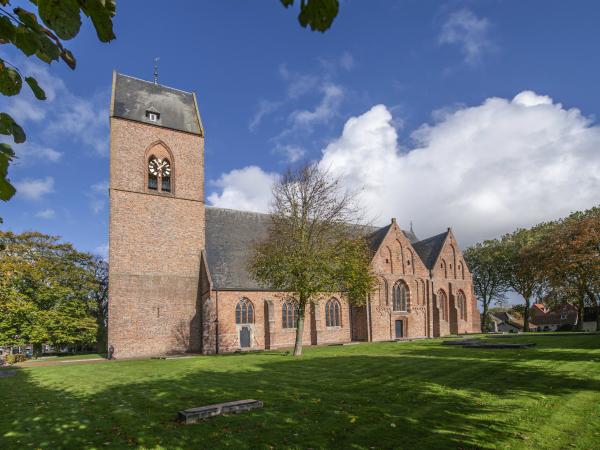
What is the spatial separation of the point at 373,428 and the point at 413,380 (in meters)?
5.96

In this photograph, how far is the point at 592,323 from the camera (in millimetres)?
64562

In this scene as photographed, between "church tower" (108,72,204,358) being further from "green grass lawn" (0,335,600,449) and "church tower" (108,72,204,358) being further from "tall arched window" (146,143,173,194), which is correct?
"green grass lawn" (0,335,600,449)

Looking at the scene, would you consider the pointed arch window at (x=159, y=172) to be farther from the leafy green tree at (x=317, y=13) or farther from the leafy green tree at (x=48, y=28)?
the leafy green tree at (x=317, y=13)

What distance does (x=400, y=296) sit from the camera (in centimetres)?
3972

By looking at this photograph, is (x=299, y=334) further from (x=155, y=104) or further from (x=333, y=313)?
(x=155, y=104)

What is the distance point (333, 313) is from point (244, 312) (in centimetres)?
882

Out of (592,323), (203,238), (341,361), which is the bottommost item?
(592,323)

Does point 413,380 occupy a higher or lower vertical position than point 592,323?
higher

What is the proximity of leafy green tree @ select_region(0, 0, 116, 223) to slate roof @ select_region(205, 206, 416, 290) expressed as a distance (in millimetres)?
29673

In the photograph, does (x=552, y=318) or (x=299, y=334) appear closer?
(x=299, y=334)

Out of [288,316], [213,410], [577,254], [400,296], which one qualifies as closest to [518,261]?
[400,296]

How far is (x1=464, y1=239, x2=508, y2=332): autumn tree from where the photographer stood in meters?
56.9

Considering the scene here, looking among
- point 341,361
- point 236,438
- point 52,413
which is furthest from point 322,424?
point 341,361

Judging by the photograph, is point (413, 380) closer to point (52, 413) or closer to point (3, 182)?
point (52, 413)
